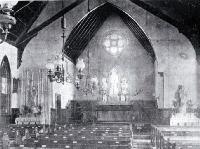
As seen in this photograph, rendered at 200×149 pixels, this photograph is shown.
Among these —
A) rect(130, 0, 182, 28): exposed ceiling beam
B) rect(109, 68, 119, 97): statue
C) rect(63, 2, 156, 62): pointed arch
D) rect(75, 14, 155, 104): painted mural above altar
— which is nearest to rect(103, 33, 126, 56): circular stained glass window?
rect(75, 14, 155, 104): painted mural above altar

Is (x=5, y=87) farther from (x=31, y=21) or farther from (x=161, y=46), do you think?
(x=161, y=46)

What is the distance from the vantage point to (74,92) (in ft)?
69.3

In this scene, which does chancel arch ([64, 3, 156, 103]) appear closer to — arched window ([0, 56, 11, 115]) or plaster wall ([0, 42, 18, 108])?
plaster wall ([0, 42, 18, 108])

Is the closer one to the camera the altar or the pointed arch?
the altar

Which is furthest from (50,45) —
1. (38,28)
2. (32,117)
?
(32,117)

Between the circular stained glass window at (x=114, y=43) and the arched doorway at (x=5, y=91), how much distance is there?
7.32m

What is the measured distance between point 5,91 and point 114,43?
7.97 metres

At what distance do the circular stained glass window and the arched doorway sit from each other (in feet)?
24.0

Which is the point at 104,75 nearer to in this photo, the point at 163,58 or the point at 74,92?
the point at 74,92

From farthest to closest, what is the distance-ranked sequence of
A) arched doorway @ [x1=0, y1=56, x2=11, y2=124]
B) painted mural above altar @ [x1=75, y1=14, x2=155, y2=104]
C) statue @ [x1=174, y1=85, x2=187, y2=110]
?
painted mural above altar @ [x1=75, y1=14, x2=155, y2=104]
statue @ [x1=174, y1=85, x2=187, y2=110]
arched doorway @ [x1=0, y1=56, x2=11, y2=124]

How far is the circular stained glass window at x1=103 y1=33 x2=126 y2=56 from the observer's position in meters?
20.9

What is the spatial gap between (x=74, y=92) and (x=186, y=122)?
8190mm

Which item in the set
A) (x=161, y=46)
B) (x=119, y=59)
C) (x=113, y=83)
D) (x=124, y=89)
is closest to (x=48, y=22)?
(x=161, y=46)

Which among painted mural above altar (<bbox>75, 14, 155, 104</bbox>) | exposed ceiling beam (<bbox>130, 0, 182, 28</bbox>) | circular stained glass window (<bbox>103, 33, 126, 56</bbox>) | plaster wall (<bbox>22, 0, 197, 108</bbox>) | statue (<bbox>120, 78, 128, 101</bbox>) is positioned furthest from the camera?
circular stained glass window (<bbox>103, 33, 126, 56</bbox>)
